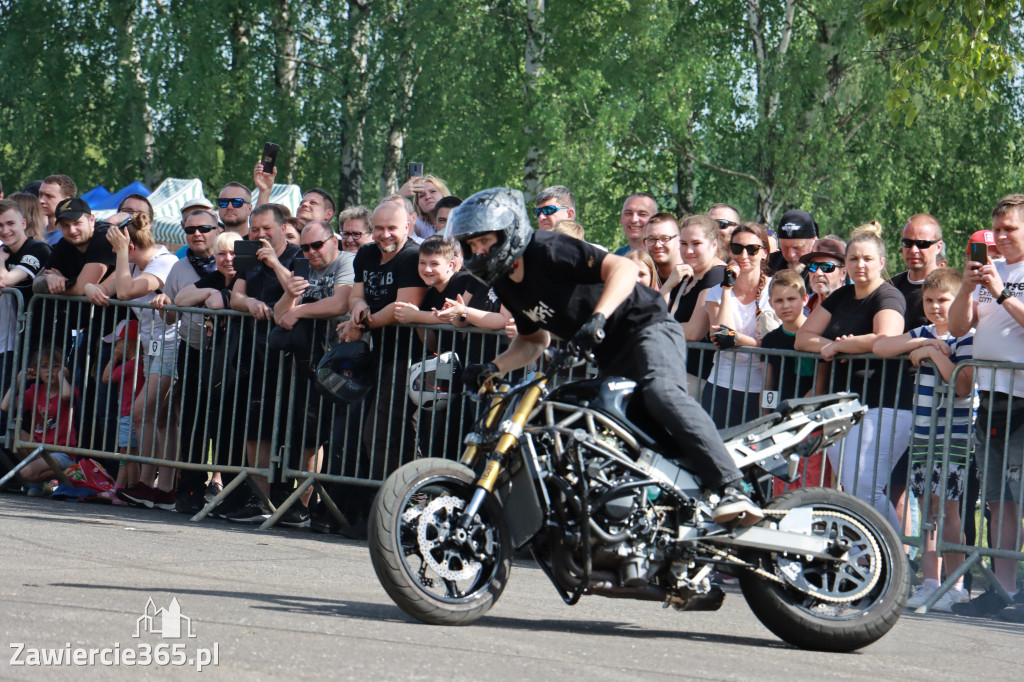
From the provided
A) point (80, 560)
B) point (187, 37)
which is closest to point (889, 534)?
point (80, 560)

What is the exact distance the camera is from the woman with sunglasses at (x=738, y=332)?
27.8ft

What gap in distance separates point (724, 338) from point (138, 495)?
442 centimetres

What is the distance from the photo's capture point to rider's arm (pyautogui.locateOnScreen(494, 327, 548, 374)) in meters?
6.44

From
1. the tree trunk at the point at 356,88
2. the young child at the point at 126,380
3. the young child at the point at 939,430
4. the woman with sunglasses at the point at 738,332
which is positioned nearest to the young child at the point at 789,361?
the woman with sunglasses at the point at 738,332

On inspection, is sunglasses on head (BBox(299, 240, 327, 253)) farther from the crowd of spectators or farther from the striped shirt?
the striped shirt

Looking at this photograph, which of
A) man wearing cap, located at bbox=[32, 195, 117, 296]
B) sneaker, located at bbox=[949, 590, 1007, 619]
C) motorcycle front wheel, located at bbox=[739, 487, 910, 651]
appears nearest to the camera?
motorcycle front wheel, located at bbox=[739, 487, 910, 651]

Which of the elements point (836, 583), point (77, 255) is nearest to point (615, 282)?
point (836, 583)

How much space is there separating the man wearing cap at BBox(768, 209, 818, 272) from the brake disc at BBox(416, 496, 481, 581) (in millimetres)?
4821

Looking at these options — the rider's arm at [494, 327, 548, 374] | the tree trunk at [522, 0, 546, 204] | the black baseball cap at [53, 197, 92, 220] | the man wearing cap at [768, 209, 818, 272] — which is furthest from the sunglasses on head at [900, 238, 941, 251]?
the tree trunk at [522, 0, 546, 204]

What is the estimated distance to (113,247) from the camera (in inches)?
405

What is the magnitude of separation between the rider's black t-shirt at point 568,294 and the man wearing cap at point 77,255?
201 inches

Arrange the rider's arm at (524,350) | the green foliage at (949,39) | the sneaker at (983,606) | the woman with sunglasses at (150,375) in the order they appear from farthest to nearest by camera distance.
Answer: the green foliage at (949,39)
the woman with sunglasses at (150,375)
the sneaker at (983,606)
the rider's arm at (524,350)

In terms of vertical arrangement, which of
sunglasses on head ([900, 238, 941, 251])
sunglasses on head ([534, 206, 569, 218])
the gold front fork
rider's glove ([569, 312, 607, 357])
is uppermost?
sunglasses on head ([534, 206, 569, 218])

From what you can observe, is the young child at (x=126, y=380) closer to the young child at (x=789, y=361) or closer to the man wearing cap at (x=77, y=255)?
the man wearing cap at (x=77, y=255)
